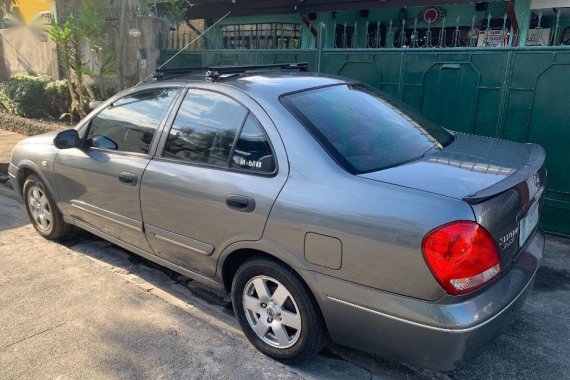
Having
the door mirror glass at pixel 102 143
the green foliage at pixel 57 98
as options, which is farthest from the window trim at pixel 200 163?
the green foliage at pixel 57 98

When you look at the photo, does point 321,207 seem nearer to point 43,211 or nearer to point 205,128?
point 205,128

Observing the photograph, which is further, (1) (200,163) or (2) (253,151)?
(1) (200,163)

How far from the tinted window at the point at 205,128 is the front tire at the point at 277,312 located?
2.34ft

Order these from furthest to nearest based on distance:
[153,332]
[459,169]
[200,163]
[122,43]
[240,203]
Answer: [122,43]
[153,332]
[200,163]
[240,203]
[459,169]

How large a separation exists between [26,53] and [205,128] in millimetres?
11257

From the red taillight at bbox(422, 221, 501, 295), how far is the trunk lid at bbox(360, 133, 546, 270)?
0.07 m

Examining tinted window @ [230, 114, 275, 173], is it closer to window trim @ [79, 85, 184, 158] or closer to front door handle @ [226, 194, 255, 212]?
front door handle @ [226, 194, 255, 212]

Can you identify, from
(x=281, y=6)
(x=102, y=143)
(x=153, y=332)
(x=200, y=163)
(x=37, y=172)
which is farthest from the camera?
(x=281, y=6)

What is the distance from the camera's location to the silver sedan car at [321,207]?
6.94 feet

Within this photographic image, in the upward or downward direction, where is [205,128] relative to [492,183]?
upward

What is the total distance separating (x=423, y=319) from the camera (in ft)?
6.94

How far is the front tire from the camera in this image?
2.52 metres

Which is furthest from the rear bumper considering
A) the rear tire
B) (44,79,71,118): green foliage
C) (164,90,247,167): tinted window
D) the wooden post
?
(44,79,71,118): green foliage

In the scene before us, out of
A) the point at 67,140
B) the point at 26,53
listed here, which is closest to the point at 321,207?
the point at 67,140
